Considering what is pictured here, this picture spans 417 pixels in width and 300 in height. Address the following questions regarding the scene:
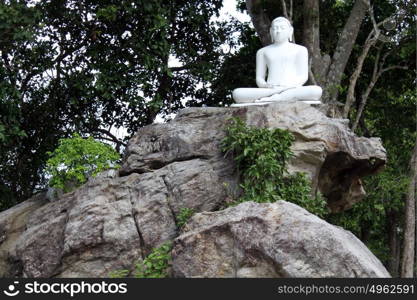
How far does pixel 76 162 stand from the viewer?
9.43 meters

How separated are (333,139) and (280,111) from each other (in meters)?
0.72

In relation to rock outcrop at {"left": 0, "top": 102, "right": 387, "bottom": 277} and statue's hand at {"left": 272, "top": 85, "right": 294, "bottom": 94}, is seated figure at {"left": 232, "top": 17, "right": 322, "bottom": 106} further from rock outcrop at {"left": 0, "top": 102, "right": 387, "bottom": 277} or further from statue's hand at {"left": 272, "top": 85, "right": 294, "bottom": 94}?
rock outcrop at {"left": 0, "top": 102, "right": 387, "bottom": 277}

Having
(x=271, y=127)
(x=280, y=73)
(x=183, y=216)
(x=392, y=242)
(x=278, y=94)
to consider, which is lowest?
(x=392, y=242)

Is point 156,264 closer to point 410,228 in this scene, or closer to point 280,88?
point 280,88

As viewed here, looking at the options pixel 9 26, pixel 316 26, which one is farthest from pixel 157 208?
pixel 316 26

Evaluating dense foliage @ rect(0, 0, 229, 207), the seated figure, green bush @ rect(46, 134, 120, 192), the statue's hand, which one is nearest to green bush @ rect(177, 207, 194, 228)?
green bush @ rect(46, 134, 120, 192)

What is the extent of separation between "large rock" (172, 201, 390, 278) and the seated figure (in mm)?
2891

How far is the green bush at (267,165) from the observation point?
834 cm

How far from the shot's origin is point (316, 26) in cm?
1234

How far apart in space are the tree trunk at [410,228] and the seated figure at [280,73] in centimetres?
355

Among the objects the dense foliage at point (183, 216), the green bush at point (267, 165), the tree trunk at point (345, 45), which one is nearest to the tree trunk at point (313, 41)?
the tree trunk at point (345, 45)

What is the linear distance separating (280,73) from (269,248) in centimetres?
418

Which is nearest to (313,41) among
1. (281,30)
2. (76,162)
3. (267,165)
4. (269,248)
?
(281,30)

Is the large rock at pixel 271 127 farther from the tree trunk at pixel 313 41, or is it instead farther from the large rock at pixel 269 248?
the tree trunk at pixel 313 41
